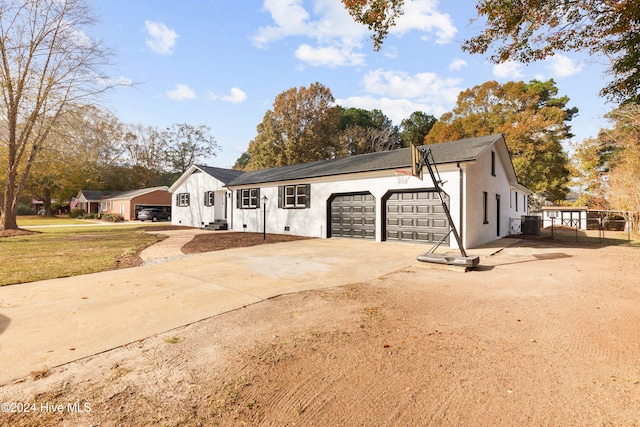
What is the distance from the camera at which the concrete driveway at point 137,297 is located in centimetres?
320

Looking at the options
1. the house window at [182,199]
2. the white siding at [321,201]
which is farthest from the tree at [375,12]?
the house window at [182,199]

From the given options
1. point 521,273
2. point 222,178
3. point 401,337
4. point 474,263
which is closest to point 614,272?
point 521,273

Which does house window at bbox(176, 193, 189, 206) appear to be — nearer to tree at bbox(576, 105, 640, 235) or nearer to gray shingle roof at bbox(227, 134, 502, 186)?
gray shingle roof at bbox(227, 134, 502, 186)

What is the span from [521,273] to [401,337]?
517 cm

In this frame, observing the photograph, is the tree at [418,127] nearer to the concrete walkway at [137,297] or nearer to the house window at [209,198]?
the house window at [209,198]

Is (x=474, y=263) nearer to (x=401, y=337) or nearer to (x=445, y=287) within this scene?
(x=445, y=287)

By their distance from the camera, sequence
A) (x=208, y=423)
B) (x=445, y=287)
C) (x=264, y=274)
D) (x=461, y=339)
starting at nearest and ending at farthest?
(x=208, y=423) → (x=461, y=339) → (x=445, y=287) → (x=264, y=274)

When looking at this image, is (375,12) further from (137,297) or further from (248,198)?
(248,198)

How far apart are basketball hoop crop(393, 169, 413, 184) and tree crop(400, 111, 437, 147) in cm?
3123

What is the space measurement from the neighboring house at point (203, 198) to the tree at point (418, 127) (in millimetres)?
26664

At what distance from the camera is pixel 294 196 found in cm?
1720

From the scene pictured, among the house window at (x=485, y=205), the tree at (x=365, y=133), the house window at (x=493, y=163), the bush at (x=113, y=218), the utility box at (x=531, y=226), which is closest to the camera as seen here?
the house window at (x=485, y=205)

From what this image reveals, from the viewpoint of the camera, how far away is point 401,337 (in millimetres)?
3418

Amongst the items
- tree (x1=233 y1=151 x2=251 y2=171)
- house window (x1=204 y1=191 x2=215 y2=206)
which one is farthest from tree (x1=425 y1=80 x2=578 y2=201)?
tree (x1=233 y1=151 x2=251 y2=171)
